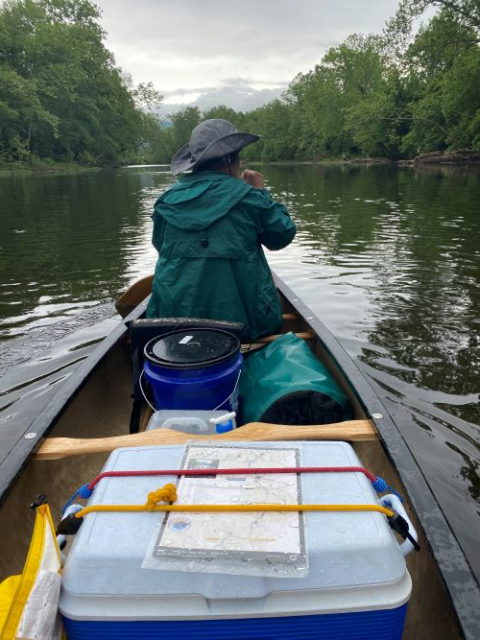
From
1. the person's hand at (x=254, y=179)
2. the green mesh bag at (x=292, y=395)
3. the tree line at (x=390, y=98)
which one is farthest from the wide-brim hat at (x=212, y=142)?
the tree line at (x=390, y=98)

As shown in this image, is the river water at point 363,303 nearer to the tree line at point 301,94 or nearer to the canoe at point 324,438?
the canoe at point 324,438

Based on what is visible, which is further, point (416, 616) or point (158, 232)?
point (158, 232)

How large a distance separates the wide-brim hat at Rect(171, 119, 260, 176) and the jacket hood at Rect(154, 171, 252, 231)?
0.43ft

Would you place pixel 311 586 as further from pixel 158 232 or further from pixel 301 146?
pixel 301 146

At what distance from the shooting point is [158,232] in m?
3.30

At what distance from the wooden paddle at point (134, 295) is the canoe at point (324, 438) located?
1846 millimetres

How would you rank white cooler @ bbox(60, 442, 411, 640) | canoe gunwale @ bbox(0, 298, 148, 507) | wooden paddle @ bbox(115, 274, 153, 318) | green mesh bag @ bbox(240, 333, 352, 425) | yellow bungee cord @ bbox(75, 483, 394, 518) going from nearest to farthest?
white cooler @ bbox(60, 442, 411, 640) → yellow bungee cord @ bbox(75, 483, 394, 518) → canoe gunwale @ bbox(0, 298, 148, 507) → green mesh bag @ bbox(240, 333, 352, 425) → wooden paddle @ bbox(115, 274, 153, 318)

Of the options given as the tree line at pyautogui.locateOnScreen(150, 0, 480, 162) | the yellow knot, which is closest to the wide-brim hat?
the yellow knot

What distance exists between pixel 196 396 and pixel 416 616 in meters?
1.29

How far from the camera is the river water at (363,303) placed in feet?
13.0

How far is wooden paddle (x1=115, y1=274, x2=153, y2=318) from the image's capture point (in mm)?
5297

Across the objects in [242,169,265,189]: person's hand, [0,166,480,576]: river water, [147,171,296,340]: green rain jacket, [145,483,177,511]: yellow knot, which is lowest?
[0,166,480,576]: river water

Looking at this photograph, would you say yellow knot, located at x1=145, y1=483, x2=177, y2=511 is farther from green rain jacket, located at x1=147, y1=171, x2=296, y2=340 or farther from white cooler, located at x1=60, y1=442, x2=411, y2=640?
green rain jacket, located at x1=147, y1=171, x2=296, y2=340

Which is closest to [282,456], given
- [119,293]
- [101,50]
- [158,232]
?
[158,232]
